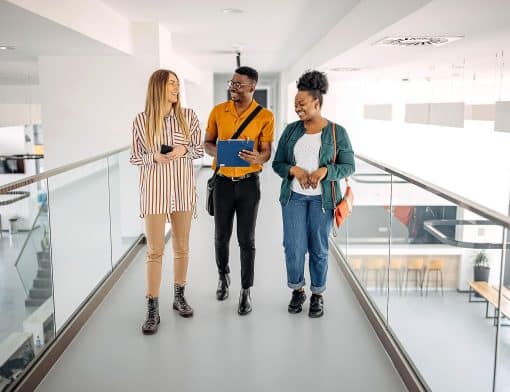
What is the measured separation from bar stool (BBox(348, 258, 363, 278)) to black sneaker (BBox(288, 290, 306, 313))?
0.79 m

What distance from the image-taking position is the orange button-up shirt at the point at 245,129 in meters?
3.19

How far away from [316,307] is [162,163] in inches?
50.2

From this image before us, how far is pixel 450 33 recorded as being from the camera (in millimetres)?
4406

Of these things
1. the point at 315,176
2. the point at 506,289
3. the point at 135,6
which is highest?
the point at 135,6

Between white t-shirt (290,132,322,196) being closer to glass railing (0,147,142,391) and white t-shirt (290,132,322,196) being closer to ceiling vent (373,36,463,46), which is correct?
glass railing (0,147,142,391)

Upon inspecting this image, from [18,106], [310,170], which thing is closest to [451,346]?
[310,170]

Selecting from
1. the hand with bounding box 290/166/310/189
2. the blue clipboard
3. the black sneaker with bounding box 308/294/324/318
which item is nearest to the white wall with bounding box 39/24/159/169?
the blue clipboard

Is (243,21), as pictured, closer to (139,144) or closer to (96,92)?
(96,92)

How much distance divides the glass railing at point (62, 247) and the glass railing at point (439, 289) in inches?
73.8

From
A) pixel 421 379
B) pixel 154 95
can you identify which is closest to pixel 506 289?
pixel 421 379

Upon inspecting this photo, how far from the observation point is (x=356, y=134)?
15.7 meters

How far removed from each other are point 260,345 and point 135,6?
11.0 ft

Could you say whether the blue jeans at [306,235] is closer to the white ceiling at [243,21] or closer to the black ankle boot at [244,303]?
the black ankle boot at [244,303]

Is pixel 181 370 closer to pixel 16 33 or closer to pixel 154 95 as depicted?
pixel 154 95
